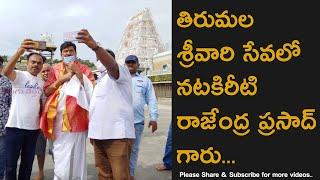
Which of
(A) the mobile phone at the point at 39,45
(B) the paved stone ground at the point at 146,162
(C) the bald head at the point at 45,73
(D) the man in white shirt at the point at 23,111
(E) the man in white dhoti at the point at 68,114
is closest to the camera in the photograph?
(A) the mobile phone at the point at 39,45

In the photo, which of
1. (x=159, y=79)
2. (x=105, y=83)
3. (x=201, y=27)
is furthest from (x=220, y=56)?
(x=159, y=79)

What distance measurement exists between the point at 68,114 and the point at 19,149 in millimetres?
719

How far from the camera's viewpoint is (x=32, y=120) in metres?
4.41

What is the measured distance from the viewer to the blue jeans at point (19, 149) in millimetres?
4398

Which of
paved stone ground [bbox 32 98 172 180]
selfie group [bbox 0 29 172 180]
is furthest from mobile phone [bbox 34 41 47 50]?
paved stone ground [bbox 32 98 172 180]

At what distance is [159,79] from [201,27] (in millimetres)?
40700

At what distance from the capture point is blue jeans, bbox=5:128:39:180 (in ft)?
14.4

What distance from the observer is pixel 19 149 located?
4.46 meters

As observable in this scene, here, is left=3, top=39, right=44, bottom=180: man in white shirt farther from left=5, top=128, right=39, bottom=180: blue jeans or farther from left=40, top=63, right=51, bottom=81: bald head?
left=40, top=63, right=51, bottom=81: bald head

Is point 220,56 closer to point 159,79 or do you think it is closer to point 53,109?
point 53,109

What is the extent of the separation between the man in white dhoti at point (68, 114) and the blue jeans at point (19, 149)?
29 centimetres

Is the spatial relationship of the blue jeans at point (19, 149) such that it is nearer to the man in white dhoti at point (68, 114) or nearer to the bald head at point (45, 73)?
the man in white dhoti at point (68, 114)

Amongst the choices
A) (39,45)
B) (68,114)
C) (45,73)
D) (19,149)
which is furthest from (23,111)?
(39,45)

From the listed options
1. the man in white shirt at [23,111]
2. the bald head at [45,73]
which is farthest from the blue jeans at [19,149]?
the bald head at [45,73]
